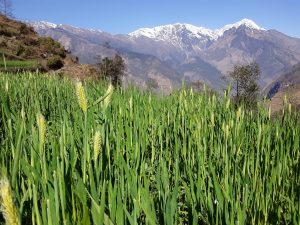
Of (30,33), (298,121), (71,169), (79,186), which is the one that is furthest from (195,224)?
(30,33)

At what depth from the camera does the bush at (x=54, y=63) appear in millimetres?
26194

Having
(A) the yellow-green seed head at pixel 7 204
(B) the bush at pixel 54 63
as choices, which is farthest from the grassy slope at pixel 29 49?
(A) the yellow-green seed head at pixel 7 204

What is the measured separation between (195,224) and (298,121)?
8.47ft

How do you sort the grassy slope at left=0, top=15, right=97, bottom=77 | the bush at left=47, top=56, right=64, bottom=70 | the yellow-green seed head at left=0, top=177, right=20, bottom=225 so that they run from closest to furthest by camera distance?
the yellow-green seed head at left=0, top=177, right=20, bottom=225 < the grassy slope at left=0, top=15, right=97, bottom=77 < the bush at left=47, top=56, right=64, bottom=70

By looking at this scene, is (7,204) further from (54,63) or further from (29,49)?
(29,49)

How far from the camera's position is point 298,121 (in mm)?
3443

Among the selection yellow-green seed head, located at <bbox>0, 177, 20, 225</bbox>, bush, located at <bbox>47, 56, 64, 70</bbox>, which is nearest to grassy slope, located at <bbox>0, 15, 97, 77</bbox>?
bush, located at <bbox>47, 56, 64, 70</bbox>

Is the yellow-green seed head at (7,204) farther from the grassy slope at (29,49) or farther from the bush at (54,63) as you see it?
the bush at (54,63)

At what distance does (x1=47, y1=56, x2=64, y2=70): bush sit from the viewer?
26.2 m

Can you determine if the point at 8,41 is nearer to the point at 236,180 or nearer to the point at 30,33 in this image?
the point at 30,33

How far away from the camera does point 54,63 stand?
26.8 m

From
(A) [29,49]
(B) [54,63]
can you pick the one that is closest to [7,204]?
(B) [54,63]

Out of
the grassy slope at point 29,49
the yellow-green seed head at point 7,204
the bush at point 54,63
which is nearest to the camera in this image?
the yellow-green seed head at point 7,204

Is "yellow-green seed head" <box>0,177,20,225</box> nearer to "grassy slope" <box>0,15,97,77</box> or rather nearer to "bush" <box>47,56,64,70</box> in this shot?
"grassy slope" <box>0,15,97,77</box>
